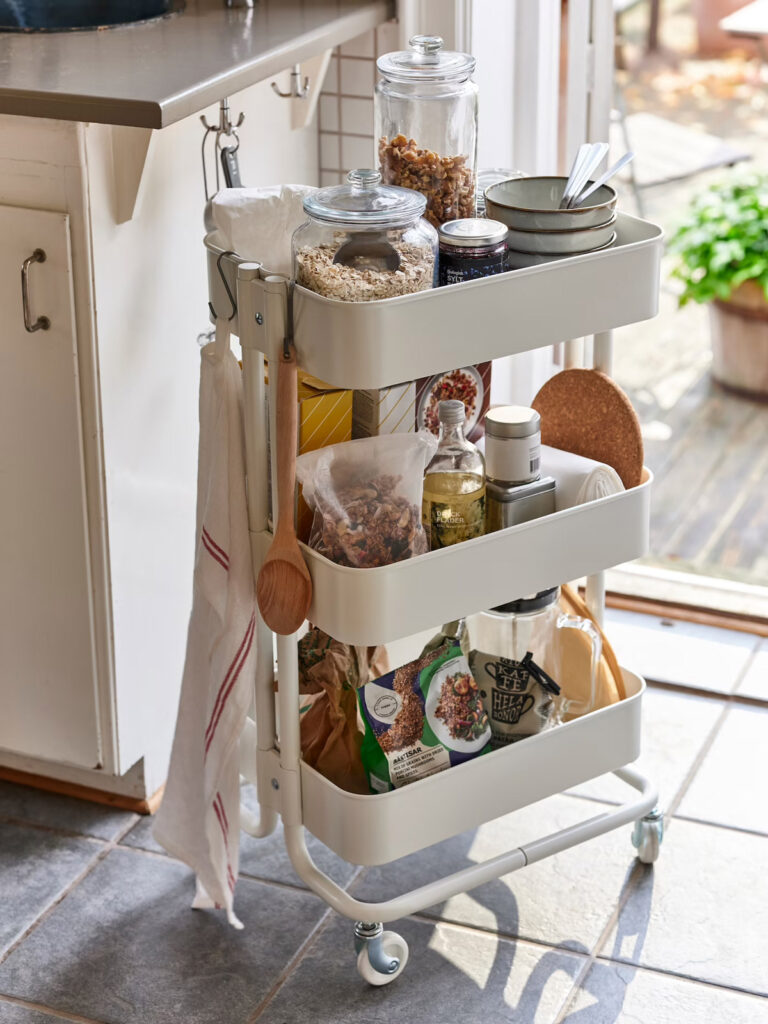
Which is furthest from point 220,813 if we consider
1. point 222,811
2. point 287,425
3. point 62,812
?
point 287,425

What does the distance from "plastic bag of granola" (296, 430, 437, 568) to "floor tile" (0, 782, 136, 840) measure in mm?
729

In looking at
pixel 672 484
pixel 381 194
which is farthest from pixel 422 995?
pixel 672 484

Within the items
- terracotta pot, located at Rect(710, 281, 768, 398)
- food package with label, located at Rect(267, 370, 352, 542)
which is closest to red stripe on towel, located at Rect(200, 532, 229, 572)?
food package with label, located at Rect(267, 370, 352, 542)

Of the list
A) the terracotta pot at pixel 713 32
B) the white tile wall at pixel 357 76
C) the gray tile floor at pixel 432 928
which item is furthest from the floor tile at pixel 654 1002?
the terracotta pot at pixel 713 32

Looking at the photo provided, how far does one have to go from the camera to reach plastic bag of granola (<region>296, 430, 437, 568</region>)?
1.44 m

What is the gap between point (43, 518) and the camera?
1780 mm

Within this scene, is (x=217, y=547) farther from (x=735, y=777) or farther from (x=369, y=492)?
(x=735, y=777)

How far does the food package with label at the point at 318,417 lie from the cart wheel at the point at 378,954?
490 mm

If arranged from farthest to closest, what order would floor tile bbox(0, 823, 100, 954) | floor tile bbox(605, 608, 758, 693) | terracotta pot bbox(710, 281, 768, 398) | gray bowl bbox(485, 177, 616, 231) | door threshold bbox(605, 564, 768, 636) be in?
terracotta pot bbox(710, 281, 768, 398) < door threshold bbox(605, 564, 768, 636) < floor tile bbox(605, 608, 758, 693) < floor tile bbox(0, 823, 100, 954) < gray bowl bbox(485, 177, 616, 231)

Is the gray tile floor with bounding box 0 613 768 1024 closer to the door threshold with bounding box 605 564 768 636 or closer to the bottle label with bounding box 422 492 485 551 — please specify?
the door threshold with bounding box 605 564 768 636

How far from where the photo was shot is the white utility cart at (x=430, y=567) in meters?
1.38

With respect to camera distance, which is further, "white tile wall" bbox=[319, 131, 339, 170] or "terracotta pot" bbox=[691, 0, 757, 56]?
"terracotta pot" bbox=[691, 0, 757, 56]

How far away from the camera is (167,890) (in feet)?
6.06

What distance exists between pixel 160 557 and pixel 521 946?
2.28ft
